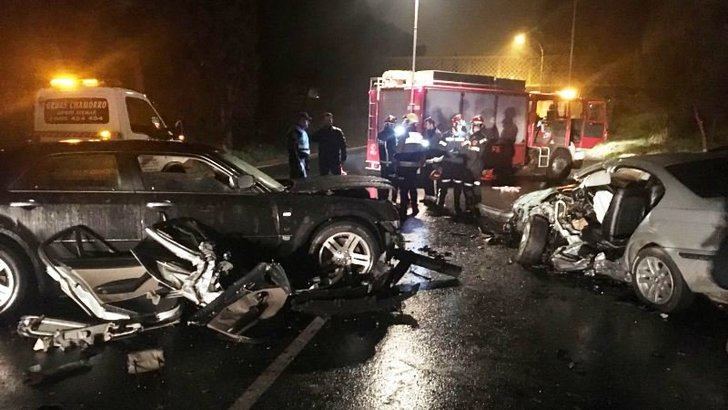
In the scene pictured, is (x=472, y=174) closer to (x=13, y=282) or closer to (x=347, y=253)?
(x=347, y=253)

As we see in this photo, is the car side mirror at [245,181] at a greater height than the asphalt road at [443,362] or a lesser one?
greater

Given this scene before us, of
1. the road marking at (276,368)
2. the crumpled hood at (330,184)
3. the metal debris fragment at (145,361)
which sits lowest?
the road marking at (276,368)

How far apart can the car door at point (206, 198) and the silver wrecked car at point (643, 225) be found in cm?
329

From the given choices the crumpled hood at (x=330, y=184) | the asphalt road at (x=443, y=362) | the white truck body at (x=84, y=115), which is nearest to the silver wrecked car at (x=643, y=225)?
the asphalt road at (x=443, y=362)

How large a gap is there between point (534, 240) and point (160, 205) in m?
4.29

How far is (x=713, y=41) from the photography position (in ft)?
63.3

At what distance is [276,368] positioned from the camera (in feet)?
15.4

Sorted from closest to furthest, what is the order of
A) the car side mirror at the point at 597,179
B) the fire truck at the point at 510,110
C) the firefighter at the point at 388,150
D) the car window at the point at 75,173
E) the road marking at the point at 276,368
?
1. the road marking at the point at 276,368
2. the car window at the point at 75,173
3. the car side mirror at the point at 597,179
4. the firefighter at the point at 388,150
5. the fire truck at the point at 510,110

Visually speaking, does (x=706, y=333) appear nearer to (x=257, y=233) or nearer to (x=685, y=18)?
(x=257, y=233)

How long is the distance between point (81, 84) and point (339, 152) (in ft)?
15.4

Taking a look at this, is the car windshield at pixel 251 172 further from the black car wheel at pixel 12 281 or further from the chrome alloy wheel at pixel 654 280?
the chrome alloy wheel at pixel 654 280

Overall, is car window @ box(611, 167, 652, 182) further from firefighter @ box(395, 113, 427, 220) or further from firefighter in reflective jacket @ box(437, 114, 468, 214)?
firefighter @ box(395, 113, 427, 220)

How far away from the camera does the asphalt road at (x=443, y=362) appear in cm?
427

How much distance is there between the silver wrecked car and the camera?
225 inches
